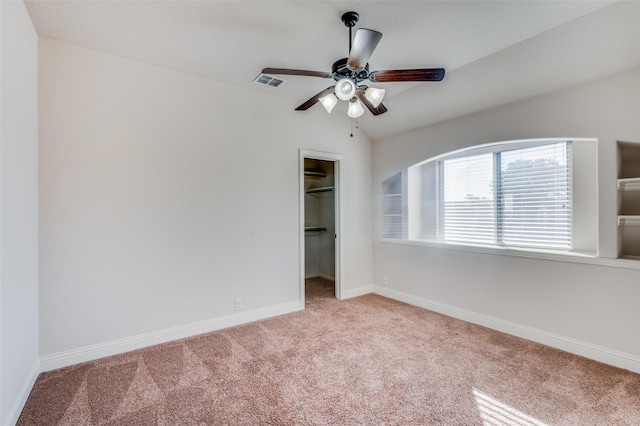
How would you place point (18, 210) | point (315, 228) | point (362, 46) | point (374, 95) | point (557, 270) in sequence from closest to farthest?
1. point (362, 46)
2. point (18, 210)
3. point (374, 95)
4. point (557, 270)
5. point (315, 228)

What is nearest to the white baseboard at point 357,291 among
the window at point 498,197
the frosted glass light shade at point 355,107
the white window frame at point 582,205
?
the window at point 498,197

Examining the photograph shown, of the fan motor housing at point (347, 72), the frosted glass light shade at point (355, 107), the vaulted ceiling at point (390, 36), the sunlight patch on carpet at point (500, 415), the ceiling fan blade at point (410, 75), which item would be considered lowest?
the sunlight patch on carpet at point (500, 415)

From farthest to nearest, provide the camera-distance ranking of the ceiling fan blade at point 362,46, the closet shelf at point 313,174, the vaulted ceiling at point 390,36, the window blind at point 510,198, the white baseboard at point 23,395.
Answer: the closet shelf at point 313,174 → the window blind at point 510,198 → the vaulted ceiling at point 390,36 → the white baseboard at point 23,395 → the ceiling fan blade at point 362,46

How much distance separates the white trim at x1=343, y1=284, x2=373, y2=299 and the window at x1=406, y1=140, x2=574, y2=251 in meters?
1.10

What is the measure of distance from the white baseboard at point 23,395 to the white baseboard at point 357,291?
3366mm

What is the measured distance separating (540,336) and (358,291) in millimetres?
2339

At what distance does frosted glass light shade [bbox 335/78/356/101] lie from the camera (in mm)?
2135

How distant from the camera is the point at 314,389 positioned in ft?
7.29

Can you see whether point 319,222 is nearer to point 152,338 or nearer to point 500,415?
point 152,338

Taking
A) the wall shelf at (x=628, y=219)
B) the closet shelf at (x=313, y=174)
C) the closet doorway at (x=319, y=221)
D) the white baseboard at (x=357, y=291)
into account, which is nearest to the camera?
the wall shelf at (x=628, y=219)

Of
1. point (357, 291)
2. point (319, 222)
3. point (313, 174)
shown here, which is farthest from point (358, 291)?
point (313, 174)

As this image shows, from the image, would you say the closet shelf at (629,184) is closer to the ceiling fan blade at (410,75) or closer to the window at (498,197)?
the window at (498,197)

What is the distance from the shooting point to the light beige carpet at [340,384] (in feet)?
6.35

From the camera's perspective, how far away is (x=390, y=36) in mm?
2455
